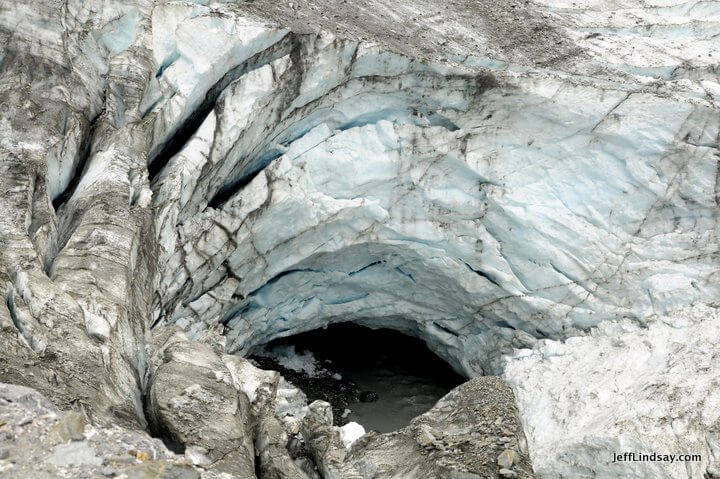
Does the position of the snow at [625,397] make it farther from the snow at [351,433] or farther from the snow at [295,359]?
the snow at [295,359]

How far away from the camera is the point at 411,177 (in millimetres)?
11180

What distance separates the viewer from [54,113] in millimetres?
7586

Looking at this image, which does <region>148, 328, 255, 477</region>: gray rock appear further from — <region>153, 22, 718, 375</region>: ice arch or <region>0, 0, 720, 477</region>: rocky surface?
<region>153, 22, 718, 375</region>: ice arch

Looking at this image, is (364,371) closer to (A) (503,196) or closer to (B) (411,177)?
(B) (411,177)

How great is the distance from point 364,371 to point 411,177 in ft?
18.8

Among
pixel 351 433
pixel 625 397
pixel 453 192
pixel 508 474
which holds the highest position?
pixel 453 192

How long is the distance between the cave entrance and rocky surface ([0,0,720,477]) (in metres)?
1.34

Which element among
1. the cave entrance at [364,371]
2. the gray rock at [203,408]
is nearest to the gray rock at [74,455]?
the gray rock at [203,408]

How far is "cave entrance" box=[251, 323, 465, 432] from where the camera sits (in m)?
13.0

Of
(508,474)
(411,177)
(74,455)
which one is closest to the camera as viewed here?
(74,455)

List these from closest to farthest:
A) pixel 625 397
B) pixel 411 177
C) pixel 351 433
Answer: pixel 351 433 → pixel 625 397 → pixel 411 177

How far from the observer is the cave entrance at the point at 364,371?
13023 millimetres

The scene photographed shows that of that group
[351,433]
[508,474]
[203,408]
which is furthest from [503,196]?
[203,408]

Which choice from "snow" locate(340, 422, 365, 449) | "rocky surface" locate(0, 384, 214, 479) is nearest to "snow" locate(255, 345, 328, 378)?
"snow" locate(340, 422, 365, 449)
